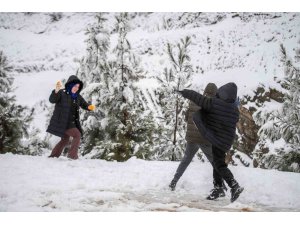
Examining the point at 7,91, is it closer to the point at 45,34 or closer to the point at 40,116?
the point at 40,116

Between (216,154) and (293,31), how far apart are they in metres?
2.80

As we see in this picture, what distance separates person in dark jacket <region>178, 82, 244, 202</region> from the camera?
14.0ft

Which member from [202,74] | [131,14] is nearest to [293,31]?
[202,74]

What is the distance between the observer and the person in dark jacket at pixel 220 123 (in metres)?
4.28

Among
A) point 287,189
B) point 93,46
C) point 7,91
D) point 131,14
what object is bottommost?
point 287,189

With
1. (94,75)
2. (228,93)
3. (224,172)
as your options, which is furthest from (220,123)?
(94,75)

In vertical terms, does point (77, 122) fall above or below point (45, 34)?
below

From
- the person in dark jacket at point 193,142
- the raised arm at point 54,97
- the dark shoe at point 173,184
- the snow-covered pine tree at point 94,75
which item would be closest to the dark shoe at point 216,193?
the person in dark jacket at point 193,142

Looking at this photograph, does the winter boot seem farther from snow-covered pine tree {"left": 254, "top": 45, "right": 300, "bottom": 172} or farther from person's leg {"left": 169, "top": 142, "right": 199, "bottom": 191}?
snow-covered pine tree {"left": 254, "top": 45, "right": 300, "bottom": 172}

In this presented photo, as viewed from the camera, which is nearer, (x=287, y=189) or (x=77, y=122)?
(x=287, y=189)

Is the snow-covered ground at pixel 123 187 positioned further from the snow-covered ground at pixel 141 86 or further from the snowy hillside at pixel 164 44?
the snowy hillside at pixel 164 44

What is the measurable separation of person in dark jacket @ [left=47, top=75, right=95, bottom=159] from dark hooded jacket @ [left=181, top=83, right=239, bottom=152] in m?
1.99

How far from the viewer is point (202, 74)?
6.26 meters

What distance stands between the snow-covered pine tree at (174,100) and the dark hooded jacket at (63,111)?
5.15ft
